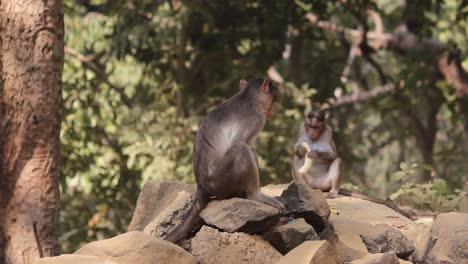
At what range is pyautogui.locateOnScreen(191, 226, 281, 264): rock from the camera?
5.74m

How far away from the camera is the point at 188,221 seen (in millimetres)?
6008

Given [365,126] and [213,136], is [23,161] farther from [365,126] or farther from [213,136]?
[365,126]

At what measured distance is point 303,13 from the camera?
41.2 feet

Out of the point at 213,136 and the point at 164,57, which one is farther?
the point at 164,57

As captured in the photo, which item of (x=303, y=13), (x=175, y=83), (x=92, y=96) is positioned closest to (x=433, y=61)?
(x=303, y=13)

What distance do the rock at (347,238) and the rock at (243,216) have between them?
0.50 m

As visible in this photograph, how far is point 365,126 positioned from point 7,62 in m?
12.8

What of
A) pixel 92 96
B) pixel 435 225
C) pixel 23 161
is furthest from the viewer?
pixel 92 96

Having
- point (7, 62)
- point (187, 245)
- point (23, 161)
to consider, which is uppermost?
point (7, 62)

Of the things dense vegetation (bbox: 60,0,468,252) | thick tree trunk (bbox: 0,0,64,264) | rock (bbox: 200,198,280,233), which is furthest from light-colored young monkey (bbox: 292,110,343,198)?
dense vegetation (bbox: 60,0,468,252)

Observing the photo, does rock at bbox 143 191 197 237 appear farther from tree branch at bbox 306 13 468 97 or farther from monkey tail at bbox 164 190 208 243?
tree branch at bbox 306 13 468 97

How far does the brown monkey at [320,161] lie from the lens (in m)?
8.20

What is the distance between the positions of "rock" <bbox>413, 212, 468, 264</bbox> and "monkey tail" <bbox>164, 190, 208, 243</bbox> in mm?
1520

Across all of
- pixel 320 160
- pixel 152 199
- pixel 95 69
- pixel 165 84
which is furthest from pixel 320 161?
pixel 95 69
